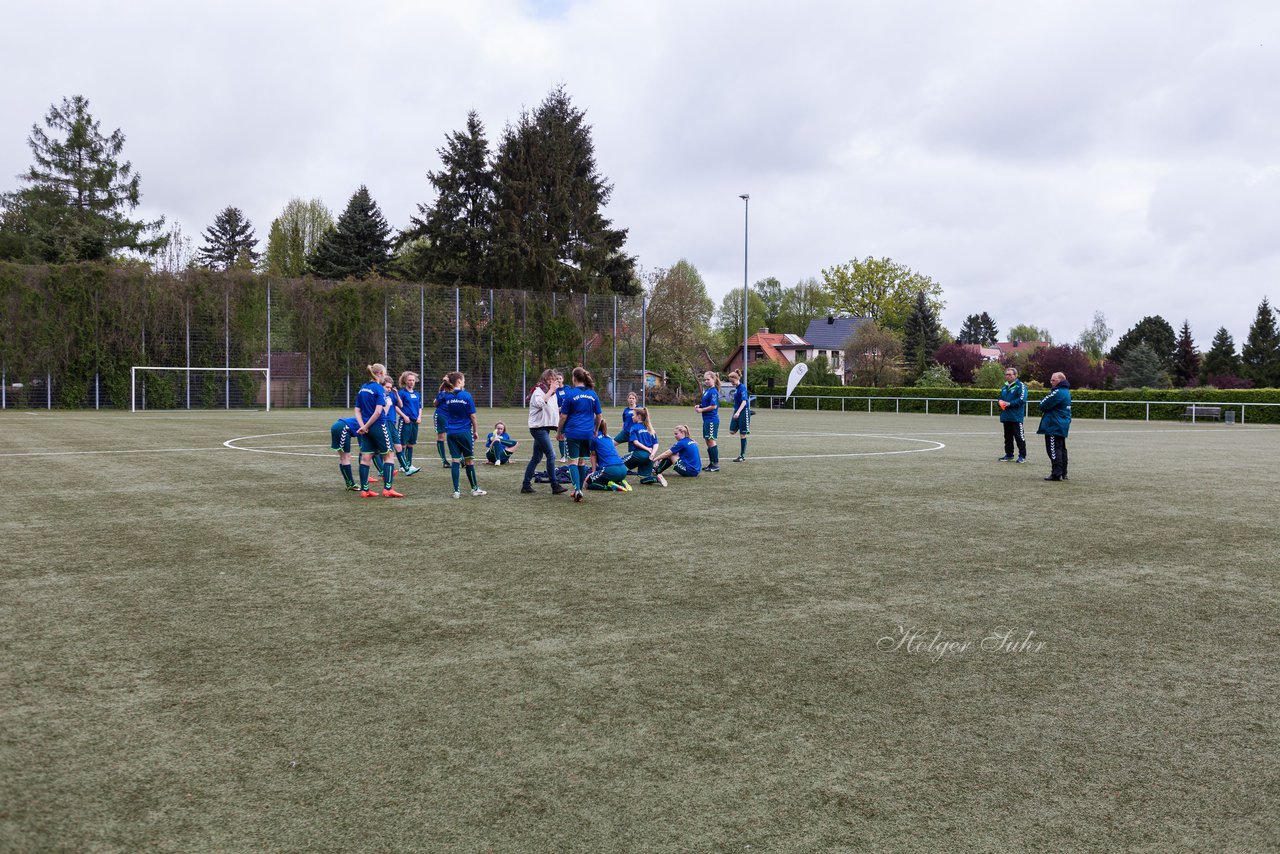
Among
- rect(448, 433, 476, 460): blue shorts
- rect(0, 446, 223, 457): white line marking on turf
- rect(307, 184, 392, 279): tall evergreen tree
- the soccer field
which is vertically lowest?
the soccer field

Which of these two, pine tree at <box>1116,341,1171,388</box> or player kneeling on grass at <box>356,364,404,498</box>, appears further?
pine tree at <box>1116,341,1171,388</box>

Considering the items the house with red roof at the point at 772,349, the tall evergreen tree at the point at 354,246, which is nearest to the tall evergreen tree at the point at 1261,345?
the house with red roof at the point at 772,349

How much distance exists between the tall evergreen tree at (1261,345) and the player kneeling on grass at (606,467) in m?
71.9

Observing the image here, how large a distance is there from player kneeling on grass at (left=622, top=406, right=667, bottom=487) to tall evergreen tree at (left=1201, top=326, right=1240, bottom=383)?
69.8 metres

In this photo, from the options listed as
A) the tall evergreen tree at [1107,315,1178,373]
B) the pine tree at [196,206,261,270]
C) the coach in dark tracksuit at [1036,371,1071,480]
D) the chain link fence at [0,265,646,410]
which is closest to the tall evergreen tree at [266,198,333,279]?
the pine tree at [196,206,261,270]

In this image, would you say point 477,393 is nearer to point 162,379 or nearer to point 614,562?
point 162,379

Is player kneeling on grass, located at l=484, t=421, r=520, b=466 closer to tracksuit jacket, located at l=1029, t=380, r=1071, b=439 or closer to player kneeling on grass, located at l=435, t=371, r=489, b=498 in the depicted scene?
player kneeling on grass, located at l=435, t=371, r=489, b=498

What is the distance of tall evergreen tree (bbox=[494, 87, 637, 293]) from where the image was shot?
61.2m

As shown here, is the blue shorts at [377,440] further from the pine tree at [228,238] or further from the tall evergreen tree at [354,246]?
the pine tree at [228,238]

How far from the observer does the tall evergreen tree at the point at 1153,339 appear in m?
81.9

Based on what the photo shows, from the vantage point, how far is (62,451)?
59.7 ft

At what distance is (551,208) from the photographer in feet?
204

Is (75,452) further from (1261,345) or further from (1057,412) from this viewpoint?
(1261,345)

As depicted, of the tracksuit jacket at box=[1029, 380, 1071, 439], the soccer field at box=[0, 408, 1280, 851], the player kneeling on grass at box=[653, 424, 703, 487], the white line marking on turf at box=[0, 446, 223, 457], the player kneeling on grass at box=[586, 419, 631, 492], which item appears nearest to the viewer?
the soccer field at box=[0, 408, 1280, 851]
